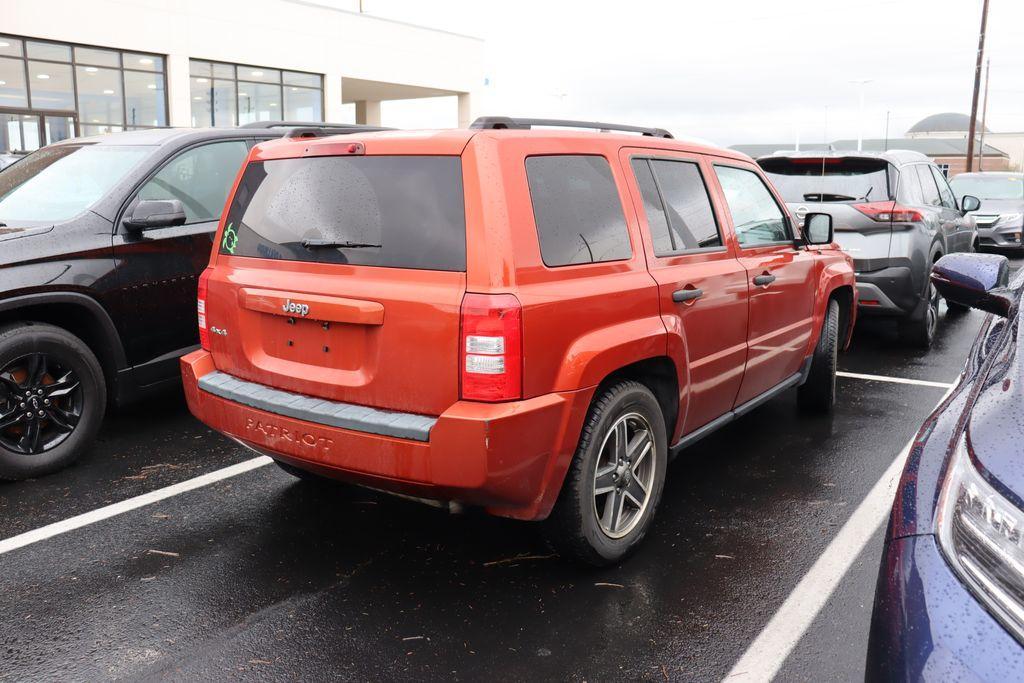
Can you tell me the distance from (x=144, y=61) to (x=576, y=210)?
26468 millimetres

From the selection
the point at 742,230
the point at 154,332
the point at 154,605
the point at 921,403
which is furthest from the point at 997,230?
the point at 154,605

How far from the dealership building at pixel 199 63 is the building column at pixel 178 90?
0.03 metres

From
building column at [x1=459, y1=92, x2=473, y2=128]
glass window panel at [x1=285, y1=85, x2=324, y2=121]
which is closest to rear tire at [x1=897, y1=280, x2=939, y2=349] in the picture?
glass window panel at [x1=285, y1=85, x2=324, y2=121]

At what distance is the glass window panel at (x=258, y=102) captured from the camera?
29562mm

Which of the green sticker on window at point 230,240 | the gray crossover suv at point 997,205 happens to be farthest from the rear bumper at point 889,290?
the gray crossover suv at point 997,205

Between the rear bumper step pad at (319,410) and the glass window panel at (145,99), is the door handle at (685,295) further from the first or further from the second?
the glass window panel at (145,99)

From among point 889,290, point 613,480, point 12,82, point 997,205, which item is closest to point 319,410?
point 613,480

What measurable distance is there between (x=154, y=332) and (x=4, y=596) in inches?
86.1

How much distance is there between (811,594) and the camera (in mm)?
3514

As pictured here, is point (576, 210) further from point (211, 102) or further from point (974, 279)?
point (211, 102)

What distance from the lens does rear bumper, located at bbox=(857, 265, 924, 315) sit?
7727 mm

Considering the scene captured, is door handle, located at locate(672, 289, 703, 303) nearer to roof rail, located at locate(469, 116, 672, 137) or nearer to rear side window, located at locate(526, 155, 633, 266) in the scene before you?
rear side window, located at locate(526, 155, 633, 266)

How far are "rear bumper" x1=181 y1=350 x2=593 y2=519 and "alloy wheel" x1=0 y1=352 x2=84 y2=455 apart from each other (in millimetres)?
2027

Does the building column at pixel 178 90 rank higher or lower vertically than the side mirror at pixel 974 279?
higher
